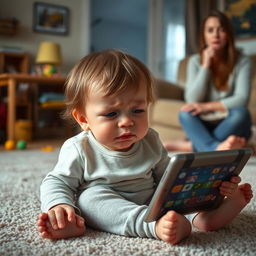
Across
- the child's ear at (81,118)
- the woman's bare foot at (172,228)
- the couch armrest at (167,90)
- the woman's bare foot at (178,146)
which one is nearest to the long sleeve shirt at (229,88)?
the woman's bare foot at (178,146)

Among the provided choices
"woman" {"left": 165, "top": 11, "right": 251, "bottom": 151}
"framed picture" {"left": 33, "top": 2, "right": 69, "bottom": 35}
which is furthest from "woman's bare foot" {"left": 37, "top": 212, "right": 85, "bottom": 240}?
"framed picture" {"left": 33, "top": 2, "right": 69, "bottom": 35}

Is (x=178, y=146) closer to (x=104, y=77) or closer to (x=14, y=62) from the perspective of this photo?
(x=104, y=77)

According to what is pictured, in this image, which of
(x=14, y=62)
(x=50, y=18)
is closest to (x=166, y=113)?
(x=14, y=62)

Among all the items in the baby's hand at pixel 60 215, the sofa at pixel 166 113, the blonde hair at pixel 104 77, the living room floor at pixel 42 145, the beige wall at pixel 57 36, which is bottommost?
the living room floor at pixel 42 145

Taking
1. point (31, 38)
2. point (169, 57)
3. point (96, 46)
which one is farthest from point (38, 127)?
point (96, 46)

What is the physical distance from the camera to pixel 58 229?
2.07ft

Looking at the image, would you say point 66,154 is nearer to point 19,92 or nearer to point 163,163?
point 163,163

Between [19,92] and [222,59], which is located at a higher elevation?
[222,59]

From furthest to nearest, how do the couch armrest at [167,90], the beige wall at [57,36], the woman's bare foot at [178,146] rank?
the beige wall at [57,36] < the couch armrest at [167,90] < the woman's bare foot at [178,146]

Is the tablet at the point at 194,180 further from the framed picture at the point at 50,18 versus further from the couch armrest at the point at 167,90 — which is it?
the framed picture at the point at 50,18

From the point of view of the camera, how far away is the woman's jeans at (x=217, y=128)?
173cm

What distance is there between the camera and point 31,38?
3.73 meters

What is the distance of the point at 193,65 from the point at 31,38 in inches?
91.7

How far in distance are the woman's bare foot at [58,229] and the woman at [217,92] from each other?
1.14 meters
